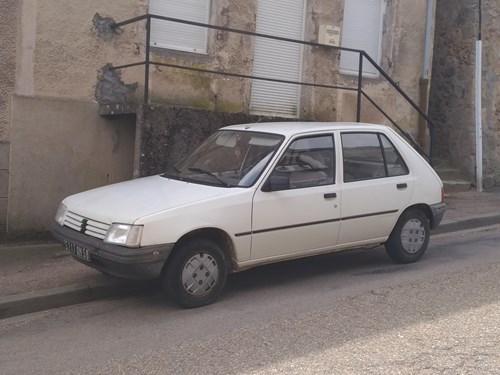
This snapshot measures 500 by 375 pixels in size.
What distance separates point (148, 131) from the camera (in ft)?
24.8

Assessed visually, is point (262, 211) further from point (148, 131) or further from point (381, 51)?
point (381, 51)

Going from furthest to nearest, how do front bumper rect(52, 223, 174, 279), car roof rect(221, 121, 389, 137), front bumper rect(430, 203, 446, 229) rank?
1. front bumper rect(430, 203, 446, 229)
2. car roof rect(221, 121, 389, 137)
3. front bumper rect(52, 223, 174, 279)

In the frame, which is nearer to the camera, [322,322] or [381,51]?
[322,322]

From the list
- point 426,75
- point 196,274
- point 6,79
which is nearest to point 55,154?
point 6,79

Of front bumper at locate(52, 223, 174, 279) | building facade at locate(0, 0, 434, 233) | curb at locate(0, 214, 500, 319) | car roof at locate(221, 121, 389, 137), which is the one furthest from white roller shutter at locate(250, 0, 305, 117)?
front bumper at locate(52, 223, 174, 279)

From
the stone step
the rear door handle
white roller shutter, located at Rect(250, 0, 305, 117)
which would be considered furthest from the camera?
the stone step

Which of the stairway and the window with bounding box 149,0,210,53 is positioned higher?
the window with bounding box 149,0,210,53

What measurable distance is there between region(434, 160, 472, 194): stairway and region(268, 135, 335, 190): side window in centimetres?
646

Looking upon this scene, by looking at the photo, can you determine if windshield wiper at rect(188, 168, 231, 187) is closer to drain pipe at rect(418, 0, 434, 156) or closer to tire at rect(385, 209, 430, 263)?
tire at rect(385, 209, 430, 263)

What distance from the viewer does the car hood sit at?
199 inches

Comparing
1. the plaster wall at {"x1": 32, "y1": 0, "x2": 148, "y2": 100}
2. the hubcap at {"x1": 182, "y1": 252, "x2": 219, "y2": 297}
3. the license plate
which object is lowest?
the hubcap at {"x1": 182, "y1": 252, "x2": 219, "y2": 297}

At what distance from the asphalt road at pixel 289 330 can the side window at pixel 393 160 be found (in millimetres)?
1141

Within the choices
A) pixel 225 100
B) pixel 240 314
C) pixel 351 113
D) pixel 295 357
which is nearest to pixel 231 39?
pixel 225 100

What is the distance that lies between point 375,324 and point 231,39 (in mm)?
6207
